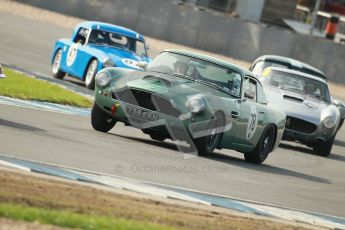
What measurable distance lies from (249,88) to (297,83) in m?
4.95

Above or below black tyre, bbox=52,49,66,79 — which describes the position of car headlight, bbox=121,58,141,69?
above

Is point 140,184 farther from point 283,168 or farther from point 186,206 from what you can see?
point 283,168

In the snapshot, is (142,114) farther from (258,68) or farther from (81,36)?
(81,36)

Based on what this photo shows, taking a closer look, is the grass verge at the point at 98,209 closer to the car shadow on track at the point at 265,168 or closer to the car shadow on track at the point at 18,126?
the car shadow on track at the point at 18,126

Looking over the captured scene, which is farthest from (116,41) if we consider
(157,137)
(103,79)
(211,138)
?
(211,138)

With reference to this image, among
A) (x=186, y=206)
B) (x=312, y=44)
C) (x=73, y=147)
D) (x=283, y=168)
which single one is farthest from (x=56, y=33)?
(x=186, y=206)

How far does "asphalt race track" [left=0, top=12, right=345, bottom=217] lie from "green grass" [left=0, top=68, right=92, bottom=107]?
4.40ft

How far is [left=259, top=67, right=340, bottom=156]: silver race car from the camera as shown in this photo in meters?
17.8

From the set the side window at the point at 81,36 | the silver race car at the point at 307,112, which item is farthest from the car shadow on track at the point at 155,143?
the side window at the point at 81,36

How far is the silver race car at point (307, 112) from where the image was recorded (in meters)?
17.8

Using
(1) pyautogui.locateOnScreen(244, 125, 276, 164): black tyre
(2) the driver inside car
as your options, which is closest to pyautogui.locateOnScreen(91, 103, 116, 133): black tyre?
(2) the driver inside car

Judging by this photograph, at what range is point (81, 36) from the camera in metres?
21.8

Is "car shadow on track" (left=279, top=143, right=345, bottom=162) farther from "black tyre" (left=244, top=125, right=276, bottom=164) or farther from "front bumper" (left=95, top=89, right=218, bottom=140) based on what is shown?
"front bumper" (left=95, top=89, right=218, bottom=140)

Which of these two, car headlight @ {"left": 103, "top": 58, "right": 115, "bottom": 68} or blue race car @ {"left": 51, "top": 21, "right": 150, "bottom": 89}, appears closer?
car headlight @ {"left": 103, "top": 58, "right": 115, "bottom": 68}
